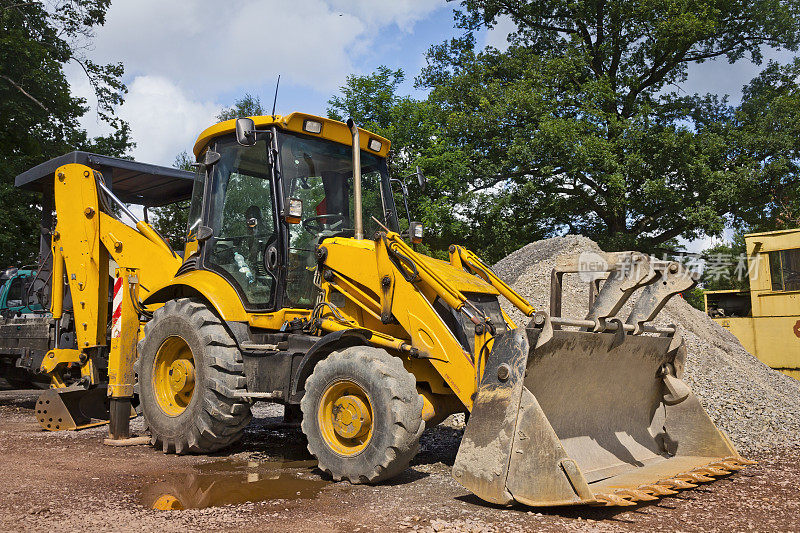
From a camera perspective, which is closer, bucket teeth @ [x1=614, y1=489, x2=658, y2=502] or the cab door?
Answer: bucket teeth @ [x1=614, y1=489, x2=658, y2=502]

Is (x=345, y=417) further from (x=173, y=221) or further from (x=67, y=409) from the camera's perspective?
(x=173, y=221)

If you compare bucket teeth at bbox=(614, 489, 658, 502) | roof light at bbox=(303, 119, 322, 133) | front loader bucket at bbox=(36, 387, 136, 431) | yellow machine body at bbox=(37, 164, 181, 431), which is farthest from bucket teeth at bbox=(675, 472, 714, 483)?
front loader bucket at bbox=(36, 387, 136, 431)

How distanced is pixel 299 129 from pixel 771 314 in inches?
536

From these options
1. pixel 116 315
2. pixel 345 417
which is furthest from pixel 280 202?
pixel 116 315

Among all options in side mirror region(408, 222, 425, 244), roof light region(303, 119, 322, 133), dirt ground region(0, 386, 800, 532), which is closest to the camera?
dirt ground region(0, 386, 800, 532)

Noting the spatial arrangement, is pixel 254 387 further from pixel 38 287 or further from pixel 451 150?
pixel 451 150

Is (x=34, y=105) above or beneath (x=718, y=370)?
above

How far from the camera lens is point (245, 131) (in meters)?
5.83

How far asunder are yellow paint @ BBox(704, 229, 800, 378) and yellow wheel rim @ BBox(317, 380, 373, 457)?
44.7 ft

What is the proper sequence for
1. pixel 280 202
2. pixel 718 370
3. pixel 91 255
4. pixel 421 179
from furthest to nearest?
pixel 718 370 < pixel 91 255 < pixel 421 179 < pixel 280 202

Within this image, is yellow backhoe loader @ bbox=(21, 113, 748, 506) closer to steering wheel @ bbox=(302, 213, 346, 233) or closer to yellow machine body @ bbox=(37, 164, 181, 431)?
steering wheel @ bbox=(302, 213, 346, 233)

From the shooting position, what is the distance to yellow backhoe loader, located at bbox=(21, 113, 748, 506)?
4.63 metres

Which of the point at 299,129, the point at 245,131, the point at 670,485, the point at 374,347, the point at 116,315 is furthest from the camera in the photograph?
the point at 116,315

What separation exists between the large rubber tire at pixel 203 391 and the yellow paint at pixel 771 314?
44.7ft
